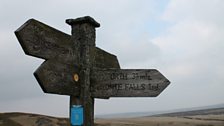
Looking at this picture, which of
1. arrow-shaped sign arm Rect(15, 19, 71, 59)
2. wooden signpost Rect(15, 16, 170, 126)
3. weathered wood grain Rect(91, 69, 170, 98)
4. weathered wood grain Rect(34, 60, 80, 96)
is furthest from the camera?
weathered wood grain Rect(91, 69, 170, 98)

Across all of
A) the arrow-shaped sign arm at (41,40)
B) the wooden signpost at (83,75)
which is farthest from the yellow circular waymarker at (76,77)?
the arrow-shaped sign arm at (41,40)

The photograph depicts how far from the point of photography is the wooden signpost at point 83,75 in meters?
4.30

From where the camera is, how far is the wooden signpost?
4305 mm

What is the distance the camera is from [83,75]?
4.63 metres

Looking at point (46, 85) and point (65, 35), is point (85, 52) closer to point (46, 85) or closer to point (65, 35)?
point (65, 35)

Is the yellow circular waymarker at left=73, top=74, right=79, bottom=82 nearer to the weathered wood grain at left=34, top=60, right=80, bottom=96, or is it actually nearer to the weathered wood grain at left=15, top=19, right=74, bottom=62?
the weathered wood grain at left=34, top=60, right=80, bottom=96

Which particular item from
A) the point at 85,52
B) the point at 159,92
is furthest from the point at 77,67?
the point at 159,92

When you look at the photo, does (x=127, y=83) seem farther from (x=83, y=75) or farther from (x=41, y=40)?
(x=41, y=40)

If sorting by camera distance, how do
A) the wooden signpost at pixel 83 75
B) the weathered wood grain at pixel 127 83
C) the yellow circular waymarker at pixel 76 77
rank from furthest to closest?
the weathered wood grain at pixel 127 83
the yellow circular waymarker at pixel 76 77
the wooden signpost at pixel 83 75

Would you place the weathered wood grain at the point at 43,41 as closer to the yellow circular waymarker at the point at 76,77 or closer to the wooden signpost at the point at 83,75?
the wooden signpost at the point at 83,75

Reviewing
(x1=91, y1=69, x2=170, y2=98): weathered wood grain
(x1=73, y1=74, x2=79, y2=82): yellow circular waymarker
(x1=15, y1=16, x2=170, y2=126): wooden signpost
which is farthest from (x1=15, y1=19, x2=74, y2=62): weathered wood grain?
(x1=91, y1=69, x2=170, y2=98): weathered wood grain

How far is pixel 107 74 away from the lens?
4.75 metres

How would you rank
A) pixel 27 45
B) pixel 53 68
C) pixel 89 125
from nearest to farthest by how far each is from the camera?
pixel 27 45
pixel 53 68
pixel 89 125

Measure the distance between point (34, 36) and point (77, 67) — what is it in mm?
819
